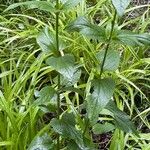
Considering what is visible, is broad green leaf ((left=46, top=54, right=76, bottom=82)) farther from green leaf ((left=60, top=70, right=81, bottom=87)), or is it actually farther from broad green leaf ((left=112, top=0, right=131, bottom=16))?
broad green leaf ((left=112, top=0, right=131, bottom=16))

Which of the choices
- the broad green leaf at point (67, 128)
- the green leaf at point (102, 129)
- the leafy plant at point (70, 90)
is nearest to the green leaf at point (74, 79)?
the leafy plant at point (70, 90)

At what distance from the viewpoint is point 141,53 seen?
2.19 m

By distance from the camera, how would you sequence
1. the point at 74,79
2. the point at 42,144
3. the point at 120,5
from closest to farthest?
the point at 120,5
the point at 74,79
the point at 42,144

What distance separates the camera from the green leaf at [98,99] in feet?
3.26

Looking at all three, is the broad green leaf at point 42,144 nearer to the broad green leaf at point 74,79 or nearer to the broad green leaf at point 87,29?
the broad green leaf at point 74,79

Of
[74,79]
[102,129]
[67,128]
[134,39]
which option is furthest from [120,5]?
[102,129]

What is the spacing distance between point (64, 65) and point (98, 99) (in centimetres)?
13

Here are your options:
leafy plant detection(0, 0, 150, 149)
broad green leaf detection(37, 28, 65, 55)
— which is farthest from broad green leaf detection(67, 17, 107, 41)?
broad green leaf detection(37, 28, 65, 55)

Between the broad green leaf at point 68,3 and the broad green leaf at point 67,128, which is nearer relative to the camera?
the broad green leaf at point 68,3

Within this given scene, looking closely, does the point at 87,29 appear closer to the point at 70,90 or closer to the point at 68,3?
the point at 68,3

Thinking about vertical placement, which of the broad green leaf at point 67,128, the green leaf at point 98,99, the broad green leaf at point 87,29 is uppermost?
the broad green leaf at point 87,29

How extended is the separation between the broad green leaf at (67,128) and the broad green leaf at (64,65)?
194mm

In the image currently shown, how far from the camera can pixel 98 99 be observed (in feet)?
3.29

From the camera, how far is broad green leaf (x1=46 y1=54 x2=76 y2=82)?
3.38 feet
